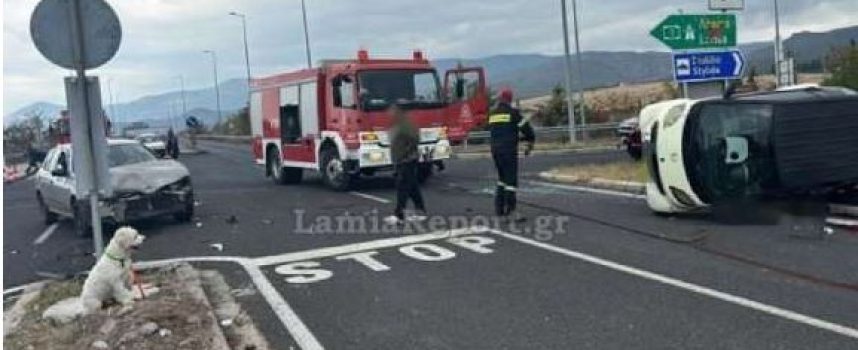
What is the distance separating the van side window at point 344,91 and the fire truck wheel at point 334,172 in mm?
1103

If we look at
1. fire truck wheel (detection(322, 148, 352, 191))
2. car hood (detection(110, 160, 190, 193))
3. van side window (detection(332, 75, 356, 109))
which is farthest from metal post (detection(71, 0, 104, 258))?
fire truck wheel (detection(322, 148, 352, 191))

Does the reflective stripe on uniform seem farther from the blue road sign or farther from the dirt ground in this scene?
the dirt ground

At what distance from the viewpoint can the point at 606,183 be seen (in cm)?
1594

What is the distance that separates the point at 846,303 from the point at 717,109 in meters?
4.75

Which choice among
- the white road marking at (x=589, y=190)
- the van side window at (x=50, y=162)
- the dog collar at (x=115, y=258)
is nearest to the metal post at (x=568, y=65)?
the white road marking at (x=589, y=190)

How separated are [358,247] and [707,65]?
7907 millimetres

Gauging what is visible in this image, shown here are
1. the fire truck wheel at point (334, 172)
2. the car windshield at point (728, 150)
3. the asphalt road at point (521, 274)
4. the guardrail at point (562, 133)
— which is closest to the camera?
the asphalt road at point (521, 274)

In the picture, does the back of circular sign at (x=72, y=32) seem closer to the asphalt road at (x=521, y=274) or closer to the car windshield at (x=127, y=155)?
the asphalt road at (x=521, y=274)

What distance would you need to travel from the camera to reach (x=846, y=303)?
6.63m

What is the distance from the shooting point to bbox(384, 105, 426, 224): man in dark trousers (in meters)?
12.5

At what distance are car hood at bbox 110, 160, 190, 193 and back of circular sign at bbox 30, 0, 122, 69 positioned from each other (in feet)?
18.9

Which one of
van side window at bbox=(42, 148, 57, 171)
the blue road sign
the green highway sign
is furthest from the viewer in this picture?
van side window at bbox=(42, 148, 57, 171)

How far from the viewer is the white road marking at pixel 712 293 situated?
6016mm

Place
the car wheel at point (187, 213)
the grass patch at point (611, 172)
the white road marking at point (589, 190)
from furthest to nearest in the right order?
the grass patch at point (611, 172) < the white road marking at point (589, 190) < the car wheel at point (187, 213)
